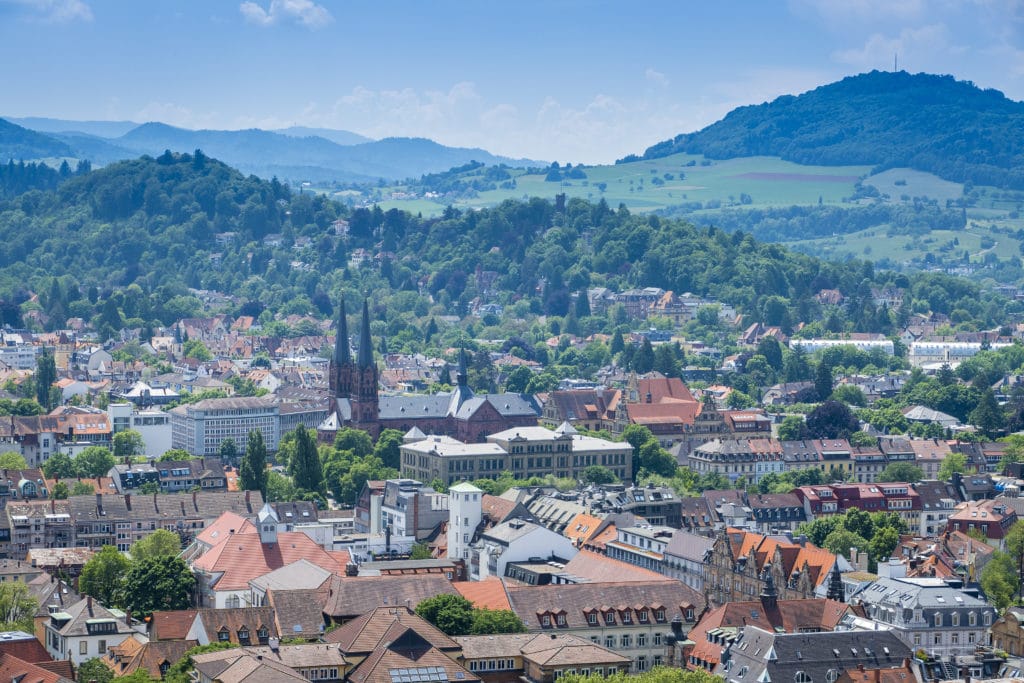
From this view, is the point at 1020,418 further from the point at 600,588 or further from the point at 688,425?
the point at 600,588

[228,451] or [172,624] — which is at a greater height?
[172,624]

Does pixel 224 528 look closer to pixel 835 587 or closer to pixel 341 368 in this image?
pixel 835 587

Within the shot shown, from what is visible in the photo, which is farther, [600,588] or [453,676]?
[600,588]

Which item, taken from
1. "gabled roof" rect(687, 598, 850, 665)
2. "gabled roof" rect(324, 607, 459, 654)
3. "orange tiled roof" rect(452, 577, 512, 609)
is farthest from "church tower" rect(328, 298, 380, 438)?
"gabled roof" rect(324, 607, 459, 654)

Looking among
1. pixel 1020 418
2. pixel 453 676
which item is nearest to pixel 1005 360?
pixel 1020 418

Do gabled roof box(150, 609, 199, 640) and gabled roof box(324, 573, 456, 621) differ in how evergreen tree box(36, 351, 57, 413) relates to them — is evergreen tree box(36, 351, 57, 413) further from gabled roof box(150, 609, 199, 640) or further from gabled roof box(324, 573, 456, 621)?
gabled roof box(150, 609, 199, 640)

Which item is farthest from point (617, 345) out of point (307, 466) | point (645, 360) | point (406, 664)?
point (406, 664)

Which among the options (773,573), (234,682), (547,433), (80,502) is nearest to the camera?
(234,682)

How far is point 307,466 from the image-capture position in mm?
115750

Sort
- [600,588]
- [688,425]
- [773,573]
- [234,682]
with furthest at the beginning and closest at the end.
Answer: [688,425] → [773,573] → [600,588] → [234,682]

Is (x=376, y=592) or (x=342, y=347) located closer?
(x=376, y=592)

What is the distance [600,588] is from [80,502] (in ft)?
119

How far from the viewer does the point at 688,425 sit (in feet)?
468

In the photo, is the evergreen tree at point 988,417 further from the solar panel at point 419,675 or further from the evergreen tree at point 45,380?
the solar panel at point 419,675
